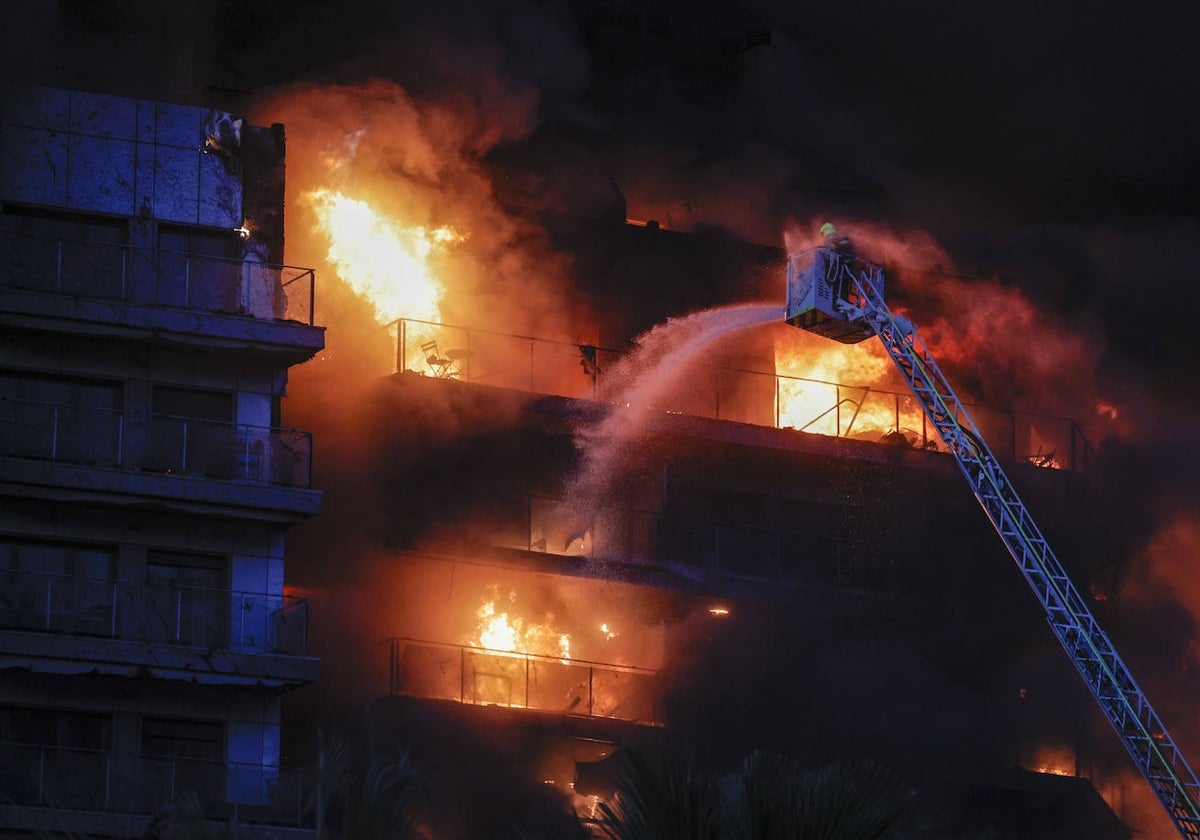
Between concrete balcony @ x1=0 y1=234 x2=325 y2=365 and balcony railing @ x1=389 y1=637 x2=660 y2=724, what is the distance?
6.68 m

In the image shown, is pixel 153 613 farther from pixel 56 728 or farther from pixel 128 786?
pixel 128 786

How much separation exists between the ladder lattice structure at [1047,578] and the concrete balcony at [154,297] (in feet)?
36.3

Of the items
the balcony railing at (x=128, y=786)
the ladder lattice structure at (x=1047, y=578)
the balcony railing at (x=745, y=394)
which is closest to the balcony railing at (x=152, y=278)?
the balcony railing at (x=745, y=394)

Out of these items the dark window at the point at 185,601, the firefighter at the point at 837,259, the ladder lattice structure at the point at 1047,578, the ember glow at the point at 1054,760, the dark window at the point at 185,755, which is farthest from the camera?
the ember glow at the point at 1054,760

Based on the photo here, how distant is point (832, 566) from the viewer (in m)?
52.6

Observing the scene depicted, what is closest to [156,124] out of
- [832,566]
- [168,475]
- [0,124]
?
[0,124]

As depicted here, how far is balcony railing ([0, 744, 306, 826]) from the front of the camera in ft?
130

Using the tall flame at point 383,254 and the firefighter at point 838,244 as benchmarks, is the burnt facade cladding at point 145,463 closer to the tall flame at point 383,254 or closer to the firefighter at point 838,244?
the tall flame at point 383,254

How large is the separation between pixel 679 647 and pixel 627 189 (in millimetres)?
11561

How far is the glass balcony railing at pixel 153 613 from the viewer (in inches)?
1628

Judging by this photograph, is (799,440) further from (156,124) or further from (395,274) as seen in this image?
(156,124)

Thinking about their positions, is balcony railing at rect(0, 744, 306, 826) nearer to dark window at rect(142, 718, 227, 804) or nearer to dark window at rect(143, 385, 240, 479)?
dark window at rect(142, 718, 227, 804)

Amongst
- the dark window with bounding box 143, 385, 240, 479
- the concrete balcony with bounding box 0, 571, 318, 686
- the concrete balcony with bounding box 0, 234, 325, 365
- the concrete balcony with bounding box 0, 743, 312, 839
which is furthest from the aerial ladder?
the concrete balcony with bounding box 0, 743, 312, 839

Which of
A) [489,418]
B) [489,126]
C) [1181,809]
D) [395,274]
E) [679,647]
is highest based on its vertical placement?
[489,126]
